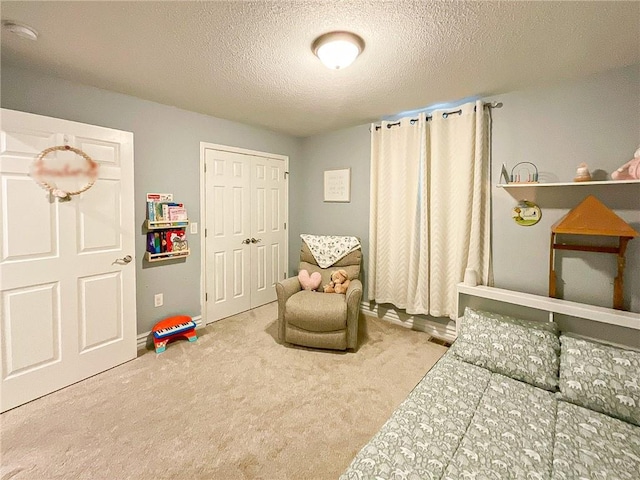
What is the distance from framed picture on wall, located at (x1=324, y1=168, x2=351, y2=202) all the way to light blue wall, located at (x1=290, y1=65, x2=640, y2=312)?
63.5 inches

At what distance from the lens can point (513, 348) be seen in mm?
1779

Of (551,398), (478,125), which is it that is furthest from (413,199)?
(551,398)

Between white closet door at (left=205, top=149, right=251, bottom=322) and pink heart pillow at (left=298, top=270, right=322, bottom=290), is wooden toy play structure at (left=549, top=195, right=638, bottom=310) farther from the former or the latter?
white closet door at (left=205, top=149, right=251, bottom=322)

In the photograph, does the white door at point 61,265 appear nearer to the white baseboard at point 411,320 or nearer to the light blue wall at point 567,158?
the white baseboard at point 411,320

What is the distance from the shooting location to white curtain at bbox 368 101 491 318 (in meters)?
2.66

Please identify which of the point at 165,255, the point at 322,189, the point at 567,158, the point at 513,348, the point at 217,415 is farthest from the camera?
the point at 322,189

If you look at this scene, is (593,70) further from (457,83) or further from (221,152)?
(221,152)

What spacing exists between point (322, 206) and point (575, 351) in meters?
2.95

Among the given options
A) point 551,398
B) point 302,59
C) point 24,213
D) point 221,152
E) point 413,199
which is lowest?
point 551,398

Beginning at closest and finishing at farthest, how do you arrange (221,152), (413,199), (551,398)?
(551,398) < (413,199) < (221,152)

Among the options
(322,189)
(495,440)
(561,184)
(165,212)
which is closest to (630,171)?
(561,184)

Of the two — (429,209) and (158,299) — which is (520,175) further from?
(158,299)

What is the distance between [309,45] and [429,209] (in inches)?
74.8

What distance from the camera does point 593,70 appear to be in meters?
2.07
